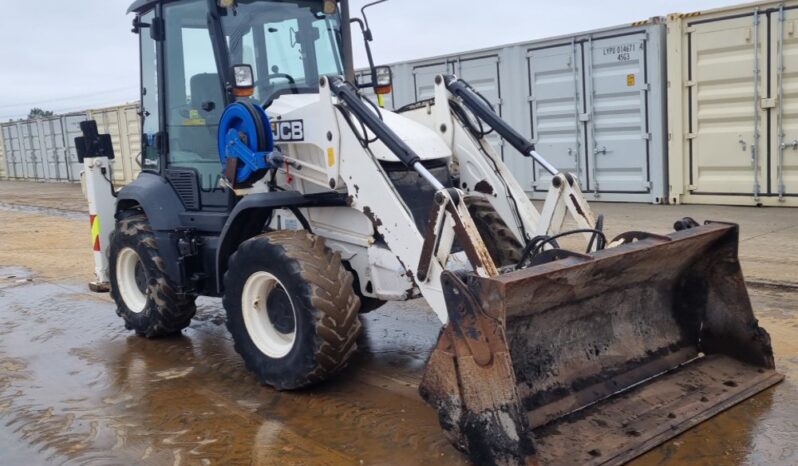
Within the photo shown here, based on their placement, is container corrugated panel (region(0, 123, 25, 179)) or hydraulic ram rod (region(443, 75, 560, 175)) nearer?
hydraulic ram rod (region(443, 75, 560, 175))

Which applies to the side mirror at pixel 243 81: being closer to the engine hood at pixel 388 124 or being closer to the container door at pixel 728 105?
the engine hood at pixel 388 124

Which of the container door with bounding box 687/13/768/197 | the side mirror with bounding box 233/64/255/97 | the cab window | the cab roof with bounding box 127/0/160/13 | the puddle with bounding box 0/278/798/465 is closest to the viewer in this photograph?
the puddle with bounding box 0/278/798/465

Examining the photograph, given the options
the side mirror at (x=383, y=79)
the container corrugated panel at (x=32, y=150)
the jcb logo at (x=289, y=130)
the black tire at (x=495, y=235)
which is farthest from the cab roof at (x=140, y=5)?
the container corrugated panel at (x=32, y=150)

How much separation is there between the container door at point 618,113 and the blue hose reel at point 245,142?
7851mm

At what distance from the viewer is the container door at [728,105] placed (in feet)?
33.8

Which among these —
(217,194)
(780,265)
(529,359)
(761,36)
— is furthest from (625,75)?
(529,359)

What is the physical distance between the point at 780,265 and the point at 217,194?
5197 mm

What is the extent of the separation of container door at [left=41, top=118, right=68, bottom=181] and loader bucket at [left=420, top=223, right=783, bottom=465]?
2620 cm

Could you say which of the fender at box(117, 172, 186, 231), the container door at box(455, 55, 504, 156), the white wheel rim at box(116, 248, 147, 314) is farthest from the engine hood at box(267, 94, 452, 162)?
the container door at box(455, 55, 504, 156)

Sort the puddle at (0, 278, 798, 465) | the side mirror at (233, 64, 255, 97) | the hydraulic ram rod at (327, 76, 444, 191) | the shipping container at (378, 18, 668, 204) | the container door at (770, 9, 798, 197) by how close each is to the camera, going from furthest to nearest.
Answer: the shipping container at (378, 18, 668, 204)
the container door at (770, 9, 798, 197)
the side mirror at (233, 64, 255, 97)
the hydraulic ram rod at (327, 76, 444, 191)
the puddle at (0, 278, 798, 465)

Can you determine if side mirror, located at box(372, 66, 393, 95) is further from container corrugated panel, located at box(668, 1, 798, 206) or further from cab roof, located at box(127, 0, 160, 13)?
container corrugated panel, located at box(668, 1, 798, 206)

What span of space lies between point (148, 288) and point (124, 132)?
17.9 meters

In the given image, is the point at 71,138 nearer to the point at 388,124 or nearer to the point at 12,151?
the point at 12,151

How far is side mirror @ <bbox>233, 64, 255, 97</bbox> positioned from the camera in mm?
4969
